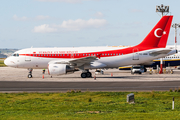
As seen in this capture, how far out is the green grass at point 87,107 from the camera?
15.5m

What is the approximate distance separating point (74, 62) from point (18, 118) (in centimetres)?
2732

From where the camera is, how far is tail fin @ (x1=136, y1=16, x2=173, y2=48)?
44.7 m

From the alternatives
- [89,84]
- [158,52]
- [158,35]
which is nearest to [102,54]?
[158,52]

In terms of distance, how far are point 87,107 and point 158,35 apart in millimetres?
29287

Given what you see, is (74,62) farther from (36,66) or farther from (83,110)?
(83,110)

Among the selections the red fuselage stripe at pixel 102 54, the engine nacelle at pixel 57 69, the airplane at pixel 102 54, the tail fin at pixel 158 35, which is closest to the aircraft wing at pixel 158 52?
the airplane at pixel 102 54

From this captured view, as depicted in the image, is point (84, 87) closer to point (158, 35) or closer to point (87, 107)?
point (87, 107)

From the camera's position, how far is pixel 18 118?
49.3 ft

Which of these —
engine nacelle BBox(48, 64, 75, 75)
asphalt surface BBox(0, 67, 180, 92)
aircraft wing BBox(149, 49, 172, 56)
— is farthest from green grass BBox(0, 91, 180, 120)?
aircraft wing BBox(149, 49, 172, 56)

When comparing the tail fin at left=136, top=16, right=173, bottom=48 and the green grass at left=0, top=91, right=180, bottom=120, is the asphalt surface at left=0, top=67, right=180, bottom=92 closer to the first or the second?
the green grass at left=0, top=91, right=180, bottom=120

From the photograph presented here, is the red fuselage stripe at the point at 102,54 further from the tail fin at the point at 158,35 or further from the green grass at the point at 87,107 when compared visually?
the green grass at the point at 87,107

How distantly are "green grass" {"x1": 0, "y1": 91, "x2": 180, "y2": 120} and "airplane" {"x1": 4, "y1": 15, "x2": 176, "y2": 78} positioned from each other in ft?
61.3

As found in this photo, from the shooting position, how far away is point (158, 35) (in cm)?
4488

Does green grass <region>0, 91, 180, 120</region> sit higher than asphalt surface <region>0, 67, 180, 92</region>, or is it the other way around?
asphalt surface <region>0, 67, 180, 92</region>
